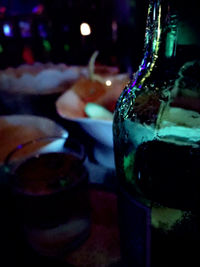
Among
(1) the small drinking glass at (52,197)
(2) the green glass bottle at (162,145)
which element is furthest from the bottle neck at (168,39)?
(1) the small drinking glass at (52,197)

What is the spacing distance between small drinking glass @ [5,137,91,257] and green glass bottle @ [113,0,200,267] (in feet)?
0.25

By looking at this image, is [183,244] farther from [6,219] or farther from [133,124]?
[6,219]

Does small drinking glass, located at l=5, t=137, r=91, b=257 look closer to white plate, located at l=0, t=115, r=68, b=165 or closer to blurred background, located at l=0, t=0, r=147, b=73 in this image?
white plate, located at l=0, t=115, r=68, b=165

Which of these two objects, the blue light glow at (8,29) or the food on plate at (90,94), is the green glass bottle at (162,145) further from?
the blue light glow at (8,29)

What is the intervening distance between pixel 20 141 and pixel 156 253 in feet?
1.15

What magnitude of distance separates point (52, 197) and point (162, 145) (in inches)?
6.0

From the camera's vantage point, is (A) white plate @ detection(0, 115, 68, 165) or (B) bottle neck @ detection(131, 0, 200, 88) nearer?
(B) bottle neck @ detection(131, 0, 200, 88)

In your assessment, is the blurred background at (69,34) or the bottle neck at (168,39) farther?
the blurred background at (69,34)

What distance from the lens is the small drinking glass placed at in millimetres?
338

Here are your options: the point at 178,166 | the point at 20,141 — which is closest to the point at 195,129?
the point at 178,166

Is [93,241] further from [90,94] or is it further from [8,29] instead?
[8,29]

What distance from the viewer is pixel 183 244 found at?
268mm

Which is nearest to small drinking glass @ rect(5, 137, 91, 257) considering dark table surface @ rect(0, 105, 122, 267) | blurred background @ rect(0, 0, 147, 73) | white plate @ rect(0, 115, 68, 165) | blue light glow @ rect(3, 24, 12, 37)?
dark table surface @ rect(0, 105, 122, 267)

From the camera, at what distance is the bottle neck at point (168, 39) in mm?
242
